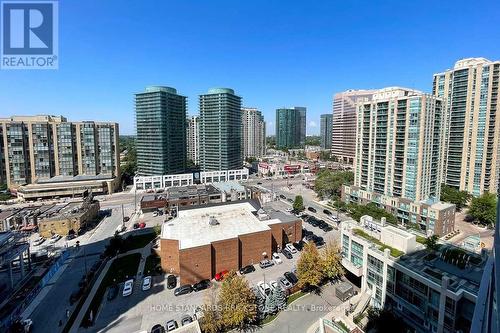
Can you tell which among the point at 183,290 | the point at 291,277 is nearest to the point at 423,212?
the point at 291,277

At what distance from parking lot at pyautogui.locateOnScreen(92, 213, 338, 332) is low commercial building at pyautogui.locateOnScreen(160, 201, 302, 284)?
2.32 metres

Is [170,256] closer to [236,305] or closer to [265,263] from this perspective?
[265,263]

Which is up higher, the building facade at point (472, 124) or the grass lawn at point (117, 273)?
the building facade at point (472, 124)

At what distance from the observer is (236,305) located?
72.8ft

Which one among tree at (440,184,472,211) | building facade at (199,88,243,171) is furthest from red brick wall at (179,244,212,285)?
building facade at (199,88,243,171)

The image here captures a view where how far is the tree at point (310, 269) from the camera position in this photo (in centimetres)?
2711

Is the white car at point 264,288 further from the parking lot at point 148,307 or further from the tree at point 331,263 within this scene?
the tree at point 331,263

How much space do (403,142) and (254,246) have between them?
35.7m

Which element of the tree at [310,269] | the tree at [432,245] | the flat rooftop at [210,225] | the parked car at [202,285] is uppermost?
the tree at [432,245]

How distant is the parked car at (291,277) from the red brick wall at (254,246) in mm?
4829

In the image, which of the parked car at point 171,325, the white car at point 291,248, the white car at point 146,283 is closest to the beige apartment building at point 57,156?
the white car at point 146,283

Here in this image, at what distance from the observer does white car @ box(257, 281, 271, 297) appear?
26980 mm

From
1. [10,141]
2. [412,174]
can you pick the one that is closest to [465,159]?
[412,174]

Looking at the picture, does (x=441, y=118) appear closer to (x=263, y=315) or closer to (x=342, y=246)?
(x=342, y=246)
